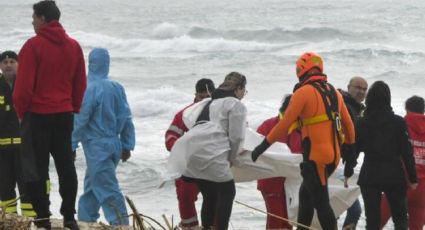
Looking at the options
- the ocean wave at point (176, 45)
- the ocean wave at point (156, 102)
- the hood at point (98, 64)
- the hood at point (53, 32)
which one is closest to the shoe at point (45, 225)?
the hood at point (53, 32)

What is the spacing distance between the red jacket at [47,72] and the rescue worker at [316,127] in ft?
5.12

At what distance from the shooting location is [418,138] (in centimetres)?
795

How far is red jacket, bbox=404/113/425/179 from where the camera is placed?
7934 mm

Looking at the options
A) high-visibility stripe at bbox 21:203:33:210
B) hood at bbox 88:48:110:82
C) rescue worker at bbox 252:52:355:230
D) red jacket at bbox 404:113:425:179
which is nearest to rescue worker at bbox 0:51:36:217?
high-visibility stripe at bbox 21:203:33:210

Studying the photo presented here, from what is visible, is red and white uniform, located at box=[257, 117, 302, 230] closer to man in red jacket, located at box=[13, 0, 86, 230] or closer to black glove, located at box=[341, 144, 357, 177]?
black glove, located at box=[341, 144, 357, 177]

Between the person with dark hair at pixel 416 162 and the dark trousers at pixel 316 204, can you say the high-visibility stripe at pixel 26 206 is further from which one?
the person with dark hair at pixel 416 162

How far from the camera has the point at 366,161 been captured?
24.5ft

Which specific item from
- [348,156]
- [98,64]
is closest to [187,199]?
[98,64]

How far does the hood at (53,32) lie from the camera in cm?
604

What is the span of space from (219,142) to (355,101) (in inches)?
57.5

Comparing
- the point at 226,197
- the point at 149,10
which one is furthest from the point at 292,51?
the point at 226,197

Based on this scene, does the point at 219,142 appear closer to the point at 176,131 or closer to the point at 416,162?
the point at 176,131

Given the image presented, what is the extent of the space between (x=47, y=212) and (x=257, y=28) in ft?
119

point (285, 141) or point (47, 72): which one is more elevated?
point (47, 72)
